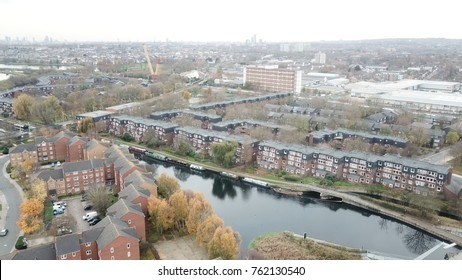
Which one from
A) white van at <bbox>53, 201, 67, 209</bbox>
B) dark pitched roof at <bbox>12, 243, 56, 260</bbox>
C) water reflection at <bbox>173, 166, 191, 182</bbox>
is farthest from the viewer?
water reflection at <bbox>173, 166, 191, 182</bbox>

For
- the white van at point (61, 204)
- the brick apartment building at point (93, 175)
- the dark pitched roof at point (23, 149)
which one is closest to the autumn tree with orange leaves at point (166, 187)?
the brick apartment building at point (93, 175)

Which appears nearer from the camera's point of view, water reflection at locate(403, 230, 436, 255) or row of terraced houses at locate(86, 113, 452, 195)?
water reflection at locate(403, 230, 436, 255)

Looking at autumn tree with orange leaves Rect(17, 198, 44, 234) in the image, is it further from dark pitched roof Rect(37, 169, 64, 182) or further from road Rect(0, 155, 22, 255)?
dark pitched roof Rect(37, 169, 64, 182)

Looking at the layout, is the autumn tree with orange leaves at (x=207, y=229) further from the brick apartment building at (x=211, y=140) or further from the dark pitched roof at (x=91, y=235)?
the brick apartment building at (x=211, y=140)

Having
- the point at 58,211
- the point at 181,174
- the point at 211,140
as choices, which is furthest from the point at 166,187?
the point at 211,140

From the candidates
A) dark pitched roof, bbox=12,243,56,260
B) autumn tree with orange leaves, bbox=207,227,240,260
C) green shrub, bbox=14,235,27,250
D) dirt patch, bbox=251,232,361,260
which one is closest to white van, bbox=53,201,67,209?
green shrub, bbox=14,235,27,250

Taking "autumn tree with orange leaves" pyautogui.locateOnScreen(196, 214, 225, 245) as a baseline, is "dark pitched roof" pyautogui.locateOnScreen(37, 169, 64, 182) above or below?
above

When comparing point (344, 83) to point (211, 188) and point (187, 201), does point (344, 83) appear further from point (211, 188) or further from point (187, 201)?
point (187, 201)

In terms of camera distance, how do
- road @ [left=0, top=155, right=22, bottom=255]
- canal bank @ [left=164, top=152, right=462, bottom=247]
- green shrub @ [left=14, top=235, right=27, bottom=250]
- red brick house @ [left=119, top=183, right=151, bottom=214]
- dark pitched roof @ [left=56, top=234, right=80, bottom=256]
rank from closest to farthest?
dark pitched roof @ [left=56, top=234, right=80, bottom=256] < green shrub @ [left=14, top=235, right=27, bottom=250] < road @ [left=0, top=155, right=22, bottom=255] < red brick house @ [left=119, top=183, right=151, bottom=214] < canal bank @ [left=164, top=152, right=462, bottom=247]
